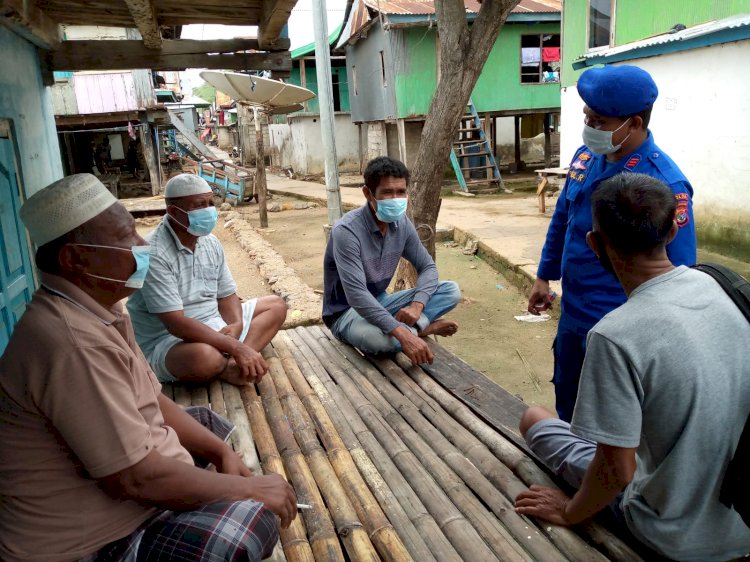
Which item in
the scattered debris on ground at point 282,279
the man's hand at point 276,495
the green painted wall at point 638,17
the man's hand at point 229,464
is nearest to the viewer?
the man's hand at point 276,495

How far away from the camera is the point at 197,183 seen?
326cm

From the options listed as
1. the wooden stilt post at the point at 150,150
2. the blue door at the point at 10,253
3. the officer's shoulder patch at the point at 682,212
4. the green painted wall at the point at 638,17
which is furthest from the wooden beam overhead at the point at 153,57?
the wooden stilt post at the point at 150,150

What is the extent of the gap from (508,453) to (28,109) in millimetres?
3754

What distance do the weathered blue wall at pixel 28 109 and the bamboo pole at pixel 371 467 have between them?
2074mm

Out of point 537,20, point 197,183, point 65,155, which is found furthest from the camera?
point 65,155

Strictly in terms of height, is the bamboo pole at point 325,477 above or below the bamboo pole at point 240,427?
below

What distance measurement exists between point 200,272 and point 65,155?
1841 centimetres

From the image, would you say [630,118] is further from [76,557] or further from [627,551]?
[76,557]

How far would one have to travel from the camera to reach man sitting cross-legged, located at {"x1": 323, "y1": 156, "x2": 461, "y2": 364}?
11.2 feet

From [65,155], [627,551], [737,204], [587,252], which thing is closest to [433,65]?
[737,204]

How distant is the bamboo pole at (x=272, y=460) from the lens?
1.94 metres

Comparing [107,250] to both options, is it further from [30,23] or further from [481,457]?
[30,23]

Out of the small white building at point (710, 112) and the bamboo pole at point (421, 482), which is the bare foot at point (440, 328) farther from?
the small white building at point (710, 112)

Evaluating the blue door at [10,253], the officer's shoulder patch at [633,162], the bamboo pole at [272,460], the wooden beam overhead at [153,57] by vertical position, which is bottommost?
the bamboo pole at [272,460]
